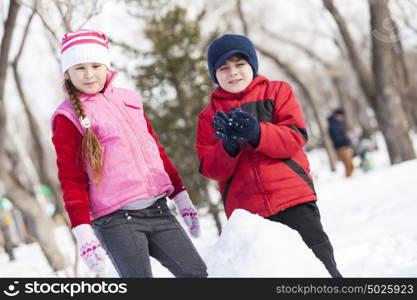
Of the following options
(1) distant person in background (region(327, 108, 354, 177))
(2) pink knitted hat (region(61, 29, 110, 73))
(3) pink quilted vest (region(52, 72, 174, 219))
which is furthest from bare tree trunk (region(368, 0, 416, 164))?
(3) pink quilted vest (region(52, 72, 174, 219))

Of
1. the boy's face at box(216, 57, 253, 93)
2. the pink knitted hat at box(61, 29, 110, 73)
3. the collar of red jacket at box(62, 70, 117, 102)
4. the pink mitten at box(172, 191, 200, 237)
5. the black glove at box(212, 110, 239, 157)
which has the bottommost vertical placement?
the pink mitten at box(172, 191, 200, 237)

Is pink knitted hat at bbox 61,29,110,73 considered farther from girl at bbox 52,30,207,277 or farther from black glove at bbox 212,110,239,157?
black glove at bbox 212,110,239,157

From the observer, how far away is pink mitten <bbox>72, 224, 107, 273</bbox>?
2547 mm

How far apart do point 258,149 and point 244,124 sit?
0.16 metres

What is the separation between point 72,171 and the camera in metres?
2.67

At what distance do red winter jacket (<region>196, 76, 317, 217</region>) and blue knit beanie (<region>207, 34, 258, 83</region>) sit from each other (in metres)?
0.12

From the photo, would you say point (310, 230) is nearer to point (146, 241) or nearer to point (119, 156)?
point (146, 241)

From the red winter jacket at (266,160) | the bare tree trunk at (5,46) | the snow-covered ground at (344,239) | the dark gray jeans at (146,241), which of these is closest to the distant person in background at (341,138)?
the snow-covered ground at (344,239)

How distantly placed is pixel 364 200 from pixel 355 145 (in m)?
11.8

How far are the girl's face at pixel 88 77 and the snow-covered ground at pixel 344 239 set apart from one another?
3.46 ft

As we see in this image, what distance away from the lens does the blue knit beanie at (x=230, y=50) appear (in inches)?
115

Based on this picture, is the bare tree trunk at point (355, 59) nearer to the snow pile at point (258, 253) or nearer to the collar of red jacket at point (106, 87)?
the collar of red jacket at point (106, 87)

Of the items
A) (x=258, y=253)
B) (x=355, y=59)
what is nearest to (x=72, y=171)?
(x=258, y=253)

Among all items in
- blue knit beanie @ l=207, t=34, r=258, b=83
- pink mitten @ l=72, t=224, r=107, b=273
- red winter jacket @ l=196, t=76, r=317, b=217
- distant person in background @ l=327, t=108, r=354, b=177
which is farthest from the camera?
distant person in background @ l=327, t=108, r=354, b=177
